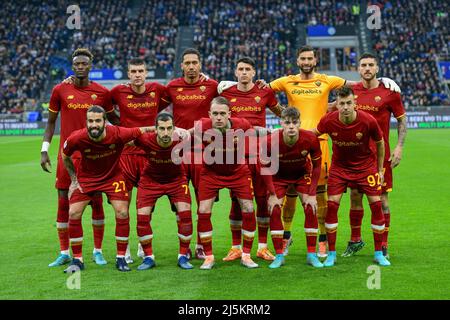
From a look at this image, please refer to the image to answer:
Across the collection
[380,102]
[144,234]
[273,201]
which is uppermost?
[380,102]

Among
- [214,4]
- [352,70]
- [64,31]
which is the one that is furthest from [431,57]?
[64,31]

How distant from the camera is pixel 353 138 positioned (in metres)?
8.30

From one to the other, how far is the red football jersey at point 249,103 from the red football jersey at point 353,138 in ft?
2.77

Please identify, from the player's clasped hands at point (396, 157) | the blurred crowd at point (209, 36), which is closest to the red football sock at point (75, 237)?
the player's clasped hands at point (396, 157)

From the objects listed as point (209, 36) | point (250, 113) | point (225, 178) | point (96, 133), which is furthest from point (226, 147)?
point (209, 36)

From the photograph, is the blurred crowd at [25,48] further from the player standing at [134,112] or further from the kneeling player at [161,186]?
the kneeling player at [161,186]

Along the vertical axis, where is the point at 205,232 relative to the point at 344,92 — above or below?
below

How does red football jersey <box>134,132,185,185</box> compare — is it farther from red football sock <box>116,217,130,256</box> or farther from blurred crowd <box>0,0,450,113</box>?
blurred crowd <box>0,0,450,113</box>

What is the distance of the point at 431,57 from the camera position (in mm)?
44125

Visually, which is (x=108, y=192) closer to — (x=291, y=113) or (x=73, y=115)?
(x=73, y=115)

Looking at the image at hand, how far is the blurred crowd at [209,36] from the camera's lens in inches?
1704

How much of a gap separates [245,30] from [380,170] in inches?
1552

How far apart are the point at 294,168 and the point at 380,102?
1385 mm

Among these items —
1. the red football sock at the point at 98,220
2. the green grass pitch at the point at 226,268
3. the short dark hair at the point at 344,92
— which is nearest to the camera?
the green grass pitch at the point at 226,268
